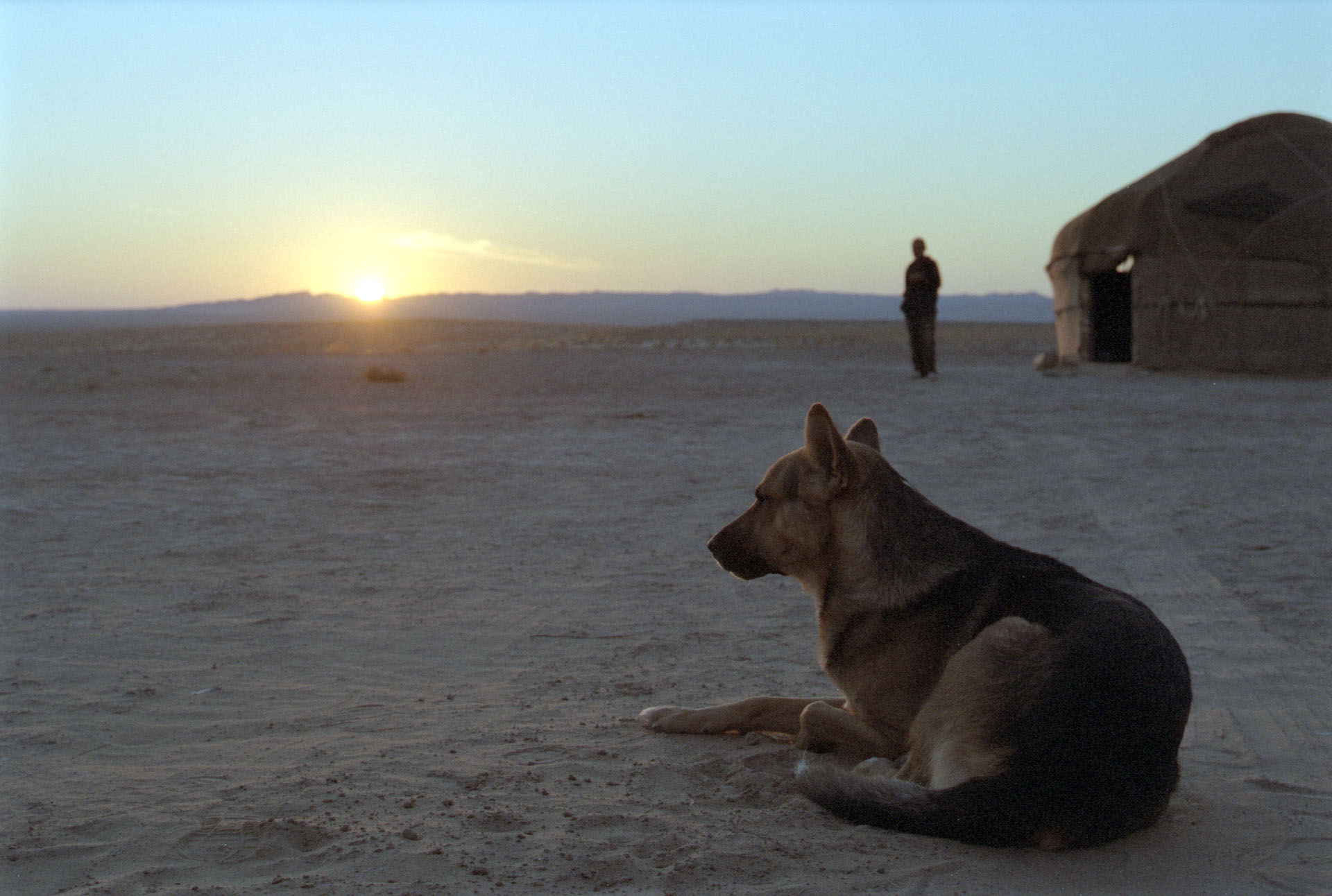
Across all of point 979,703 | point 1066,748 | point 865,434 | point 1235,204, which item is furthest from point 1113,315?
Result: point 1066,748

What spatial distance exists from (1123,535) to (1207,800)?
435cm

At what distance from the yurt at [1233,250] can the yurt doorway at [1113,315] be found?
343 centimetres

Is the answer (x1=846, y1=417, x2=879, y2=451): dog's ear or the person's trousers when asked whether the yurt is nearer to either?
the person's trousers

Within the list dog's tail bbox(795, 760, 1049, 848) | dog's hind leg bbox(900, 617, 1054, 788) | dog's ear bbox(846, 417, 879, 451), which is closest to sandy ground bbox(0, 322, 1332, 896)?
dog's tail bbox(795, 760, 1049, 848)

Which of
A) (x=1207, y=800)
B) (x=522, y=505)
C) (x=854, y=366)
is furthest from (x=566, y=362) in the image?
(x=1207, y=800)

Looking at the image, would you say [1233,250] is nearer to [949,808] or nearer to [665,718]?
[665,718]

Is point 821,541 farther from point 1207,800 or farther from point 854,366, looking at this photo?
point 854,366

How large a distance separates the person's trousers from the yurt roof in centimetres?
346

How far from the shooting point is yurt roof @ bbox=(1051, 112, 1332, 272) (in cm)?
2070

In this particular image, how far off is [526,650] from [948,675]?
2364mm

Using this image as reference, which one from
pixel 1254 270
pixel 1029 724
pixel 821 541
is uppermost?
pixel 1254 270

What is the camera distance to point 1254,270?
67.8 feet

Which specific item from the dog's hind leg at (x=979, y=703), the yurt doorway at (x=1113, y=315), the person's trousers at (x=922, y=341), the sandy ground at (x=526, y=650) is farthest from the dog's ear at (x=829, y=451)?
Answer: the yurt doorway at (x=1113, y=315)

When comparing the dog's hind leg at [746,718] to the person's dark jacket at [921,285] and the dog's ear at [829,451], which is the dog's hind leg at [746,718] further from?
the person's dark jacket at [921,285]
